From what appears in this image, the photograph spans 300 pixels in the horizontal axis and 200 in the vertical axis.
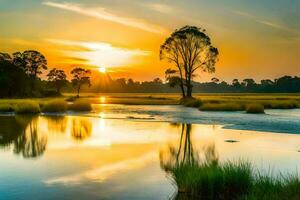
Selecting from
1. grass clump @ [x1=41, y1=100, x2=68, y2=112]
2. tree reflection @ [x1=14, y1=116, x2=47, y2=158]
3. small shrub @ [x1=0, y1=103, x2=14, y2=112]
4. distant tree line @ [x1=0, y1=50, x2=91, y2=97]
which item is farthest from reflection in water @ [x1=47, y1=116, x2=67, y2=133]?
distant tree line @ [x1=0, y1=50, x2=91, y2=97]

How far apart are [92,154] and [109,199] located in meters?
7.26

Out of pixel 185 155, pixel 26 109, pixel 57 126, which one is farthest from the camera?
pixel 26 109

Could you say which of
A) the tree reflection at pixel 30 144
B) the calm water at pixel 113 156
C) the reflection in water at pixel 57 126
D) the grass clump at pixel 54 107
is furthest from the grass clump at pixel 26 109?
the tree reflection at pixel 30 144

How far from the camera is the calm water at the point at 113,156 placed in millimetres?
10883

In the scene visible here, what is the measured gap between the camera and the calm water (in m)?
10.9

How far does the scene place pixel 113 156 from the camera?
16547 mm

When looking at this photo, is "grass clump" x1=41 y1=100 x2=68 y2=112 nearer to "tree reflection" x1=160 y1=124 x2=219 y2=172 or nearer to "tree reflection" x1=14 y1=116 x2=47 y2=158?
"tree reflection" x1=14 y1=116 x2=47 y2=158

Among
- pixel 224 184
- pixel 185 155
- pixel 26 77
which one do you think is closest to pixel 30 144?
pixel 185 155

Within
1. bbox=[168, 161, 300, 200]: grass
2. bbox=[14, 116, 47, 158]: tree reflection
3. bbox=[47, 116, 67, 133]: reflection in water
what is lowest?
bbox=[47, 116, 67, 133]: reflection in water

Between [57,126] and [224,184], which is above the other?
[224,184]

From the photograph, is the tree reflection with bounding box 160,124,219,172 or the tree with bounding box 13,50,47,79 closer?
the tree reflection with bounding box 160,124,219,172

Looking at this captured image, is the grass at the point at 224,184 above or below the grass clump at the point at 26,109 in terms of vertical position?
above

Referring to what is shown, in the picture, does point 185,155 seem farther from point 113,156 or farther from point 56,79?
point 56,79

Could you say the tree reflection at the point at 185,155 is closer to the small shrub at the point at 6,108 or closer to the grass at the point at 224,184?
the grass at the point at 224,184
